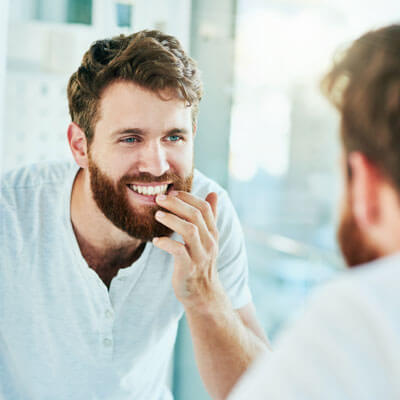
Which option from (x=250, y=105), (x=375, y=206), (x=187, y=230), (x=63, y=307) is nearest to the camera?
(x=375, y=206)

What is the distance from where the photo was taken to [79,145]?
1.00 metres

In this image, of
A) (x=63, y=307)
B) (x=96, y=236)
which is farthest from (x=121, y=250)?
(x=63, y=307)

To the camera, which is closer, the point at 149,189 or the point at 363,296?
the point at 363,296

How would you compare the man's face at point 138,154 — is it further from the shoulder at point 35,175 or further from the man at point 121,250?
the shoulder at point 35,175

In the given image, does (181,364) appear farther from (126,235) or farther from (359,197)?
(359,197)

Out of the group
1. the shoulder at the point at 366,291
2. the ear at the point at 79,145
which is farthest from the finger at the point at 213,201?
the shoulder at the point at 366,291

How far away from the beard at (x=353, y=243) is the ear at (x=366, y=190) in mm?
14

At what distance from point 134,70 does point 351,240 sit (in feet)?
1.80

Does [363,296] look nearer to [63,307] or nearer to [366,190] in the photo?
[366,190]

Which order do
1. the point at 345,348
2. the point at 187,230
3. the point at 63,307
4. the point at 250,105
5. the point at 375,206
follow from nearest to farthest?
1. the point at 345,348
2. the point at 375,206
3. the point at 187,230
4. the point at 63,307
5. the point at 250,105

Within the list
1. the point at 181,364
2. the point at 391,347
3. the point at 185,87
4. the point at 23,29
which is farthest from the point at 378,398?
the point at 181,364

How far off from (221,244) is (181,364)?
60 cm

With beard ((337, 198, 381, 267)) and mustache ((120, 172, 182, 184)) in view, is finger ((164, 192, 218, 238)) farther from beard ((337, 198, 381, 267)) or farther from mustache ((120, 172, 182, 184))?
beard ((337, 198, 381, 267))

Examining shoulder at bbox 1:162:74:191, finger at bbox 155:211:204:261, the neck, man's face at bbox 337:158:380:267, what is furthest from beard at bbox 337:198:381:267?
shoulder at bbox 1:162:74:191
